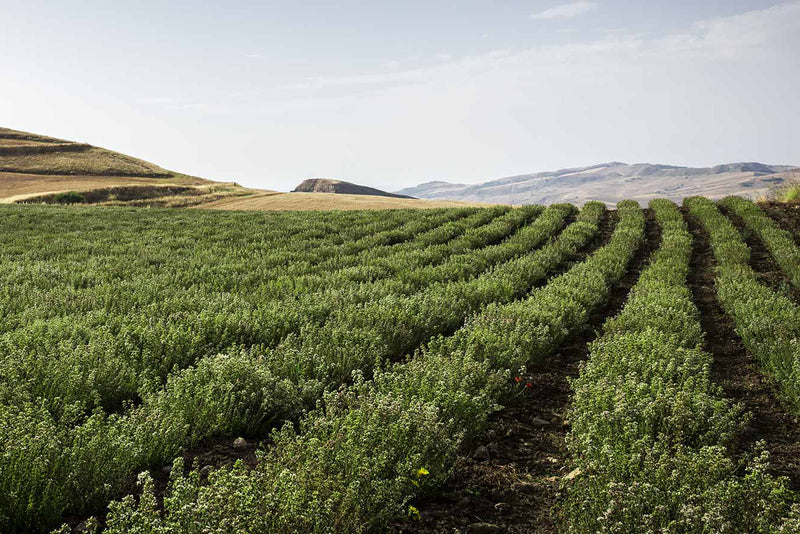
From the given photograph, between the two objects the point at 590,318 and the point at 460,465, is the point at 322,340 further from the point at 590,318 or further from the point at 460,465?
the point at 590,318

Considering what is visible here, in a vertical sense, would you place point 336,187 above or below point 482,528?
above

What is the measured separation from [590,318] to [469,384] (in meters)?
4.84

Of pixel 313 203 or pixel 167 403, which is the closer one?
pixel 167 403

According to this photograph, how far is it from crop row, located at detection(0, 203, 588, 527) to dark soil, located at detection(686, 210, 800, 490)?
3.29 metres

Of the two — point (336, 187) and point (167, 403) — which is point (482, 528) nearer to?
point (167, 403)

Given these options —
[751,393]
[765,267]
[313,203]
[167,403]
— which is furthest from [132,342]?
[313,203]

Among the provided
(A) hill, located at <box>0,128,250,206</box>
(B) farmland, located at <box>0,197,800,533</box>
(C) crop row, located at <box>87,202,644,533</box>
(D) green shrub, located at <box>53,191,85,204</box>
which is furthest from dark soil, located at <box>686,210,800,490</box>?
(D) green shrub, located at <box>53,191,85,204</box>

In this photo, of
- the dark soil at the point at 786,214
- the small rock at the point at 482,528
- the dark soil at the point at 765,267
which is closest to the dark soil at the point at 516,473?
the small rock at the point at 482,528

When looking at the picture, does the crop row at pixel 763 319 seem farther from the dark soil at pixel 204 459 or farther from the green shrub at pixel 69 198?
the green shrub at pixel 69 198

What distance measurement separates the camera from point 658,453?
334cm

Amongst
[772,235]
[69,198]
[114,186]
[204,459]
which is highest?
[114,186]

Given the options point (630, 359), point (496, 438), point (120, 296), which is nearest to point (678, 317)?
point (630, 359)

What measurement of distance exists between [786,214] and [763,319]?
1649cm

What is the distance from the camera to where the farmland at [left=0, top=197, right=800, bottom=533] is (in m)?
2.84
